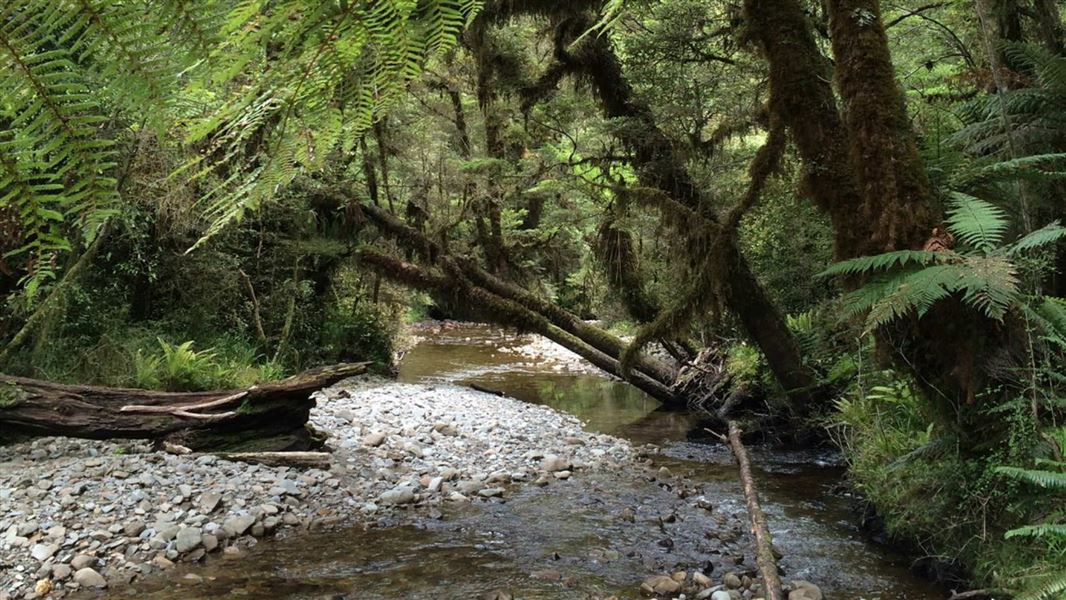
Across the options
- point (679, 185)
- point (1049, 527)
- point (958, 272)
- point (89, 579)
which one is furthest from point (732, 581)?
point (679, 185)

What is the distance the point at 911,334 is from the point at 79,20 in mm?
4778

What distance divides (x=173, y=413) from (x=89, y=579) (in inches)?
87.8

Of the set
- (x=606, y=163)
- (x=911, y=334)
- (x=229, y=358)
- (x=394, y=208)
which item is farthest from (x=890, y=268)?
(x=394, y=208)

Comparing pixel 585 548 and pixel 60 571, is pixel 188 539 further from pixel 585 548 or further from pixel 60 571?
pixel 585 548

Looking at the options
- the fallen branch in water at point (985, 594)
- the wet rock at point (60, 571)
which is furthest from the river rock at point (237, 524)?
the fallen branch in water at point (985, 594)

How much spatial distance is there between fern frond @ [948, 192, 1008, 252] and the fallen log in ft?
18.5

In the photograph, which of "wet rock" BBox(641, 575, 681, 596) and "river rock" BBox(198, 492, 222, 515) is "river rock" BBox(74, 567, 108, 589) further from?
"wet rock" BBox(641, 575, 681, 596)

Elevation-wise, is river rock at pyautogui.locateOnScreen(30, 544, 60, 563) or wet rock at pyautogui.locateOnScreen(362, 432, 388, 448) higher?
river rock at pyautogui.locateOnScreen(30, 544, 60, 563)

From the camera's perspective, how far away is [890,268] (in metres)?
3.83

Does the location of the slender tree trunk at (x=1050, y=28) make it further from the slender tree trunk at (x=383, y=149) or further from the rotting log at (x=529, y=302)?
the slender tree trunk at (x=383, y=149)

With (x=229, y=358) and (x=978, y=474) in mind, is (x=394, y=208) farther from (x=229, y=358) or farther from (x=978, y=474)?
(x=978, y=474)

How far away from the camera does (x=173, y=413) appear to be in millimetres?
6738

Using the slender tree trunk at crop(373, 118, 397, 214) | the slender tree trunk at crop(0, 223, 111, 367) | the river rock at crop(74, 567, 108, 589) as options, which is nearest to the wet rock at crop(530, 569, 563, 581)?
the river rock at crop(74, 567, 108, 589)

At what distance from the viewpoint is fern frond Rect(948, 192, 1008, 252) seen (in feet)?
11.5
